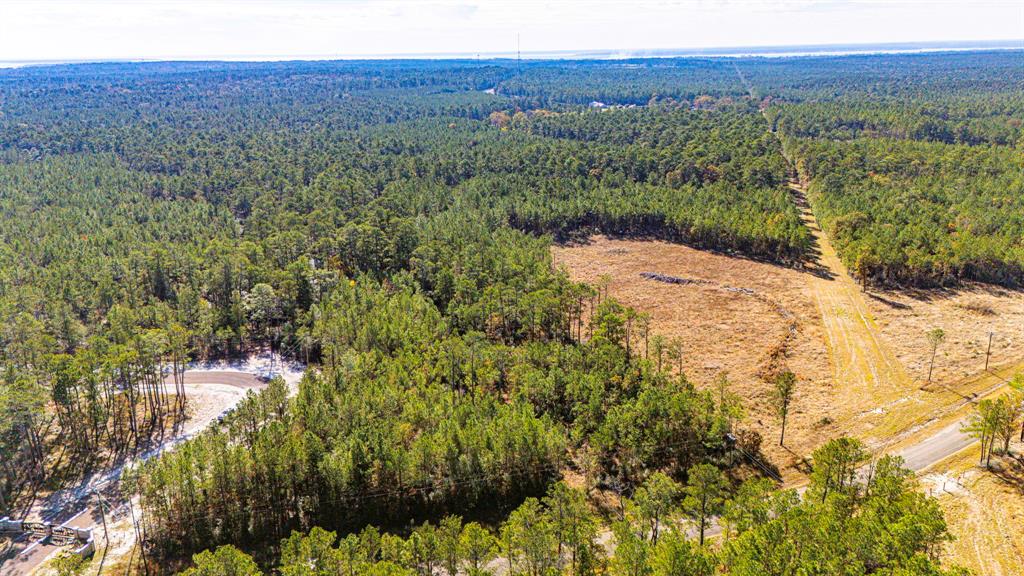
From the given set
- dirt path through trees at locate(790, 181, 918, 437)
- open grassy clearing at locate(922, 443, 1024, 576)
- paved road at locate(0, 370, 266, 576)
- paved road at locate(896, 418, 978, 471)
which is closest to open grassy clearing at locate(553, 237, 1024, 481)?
dirt path through trees at locate(790, 181, 918, 437)

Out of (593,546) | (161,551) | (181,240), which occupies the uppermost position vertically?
(181,240)

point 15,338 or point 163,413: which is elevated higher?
point 15,338

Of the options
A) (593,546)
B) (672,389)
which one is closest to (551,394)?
(672,389)

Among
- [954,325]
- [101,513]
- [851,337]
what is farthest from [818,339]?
[101,513]

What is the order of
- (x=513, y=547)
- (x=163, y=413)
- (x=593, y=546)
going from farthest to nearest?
(x=163, y=413), (x=593, y=546), (x=513, y=547)

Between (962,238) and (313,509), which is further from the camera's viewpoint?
(962,238)

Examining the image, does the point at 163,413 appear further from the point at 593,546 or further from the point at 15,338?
the point at 593,546

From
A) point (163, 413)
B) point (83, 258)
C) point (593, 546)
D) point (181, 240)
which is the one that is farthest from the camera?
point (181, 240)

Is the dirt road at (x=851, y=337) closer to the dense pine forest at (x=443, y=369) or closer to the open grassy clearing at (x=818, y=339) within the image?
the open grassy clearing at (x=818, y=339)
